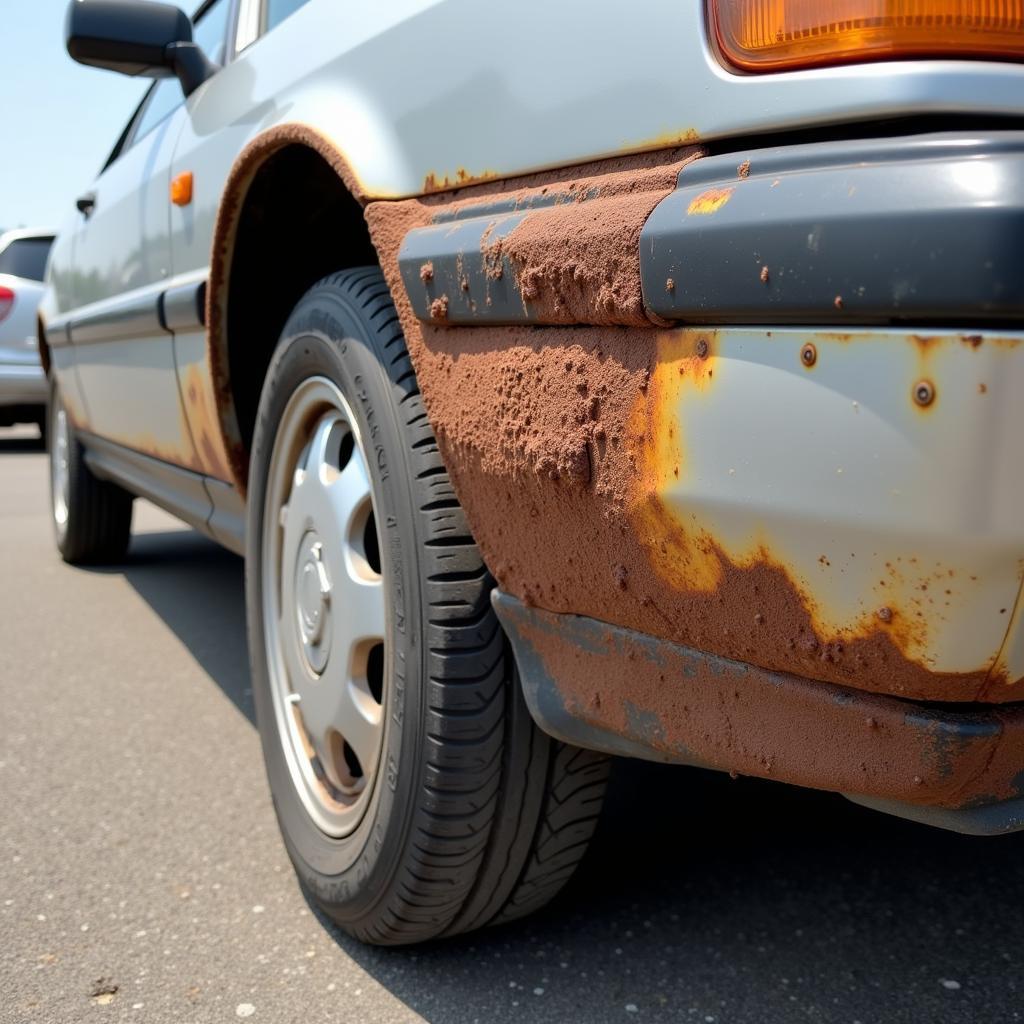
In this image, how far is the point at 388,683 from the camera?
152 centimetres

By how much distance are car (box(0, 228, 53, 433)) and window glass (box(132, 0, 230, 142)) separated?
17.0 feet

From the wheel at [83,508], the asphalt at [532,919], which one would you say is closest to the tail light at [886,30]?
the asphalt at [532,919]

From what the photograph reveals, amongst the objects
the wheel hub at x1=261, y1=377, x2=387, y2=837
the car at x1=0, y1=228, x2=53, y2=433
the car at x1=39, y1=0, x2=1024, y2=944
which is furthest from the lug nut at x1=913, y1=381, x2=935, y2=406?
the car at x1=0, y1=228, x2=53, y2=433

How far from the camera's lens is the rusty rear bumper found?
979 millimetres

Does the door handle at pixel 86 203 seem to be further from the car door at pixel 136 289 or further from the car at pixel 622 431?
the car at pixel 622 431

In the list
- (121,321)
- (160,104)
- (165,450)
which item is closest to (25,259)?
(160,104)

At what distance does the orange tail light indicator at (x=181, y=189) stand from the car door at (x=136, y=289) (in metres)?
0.08

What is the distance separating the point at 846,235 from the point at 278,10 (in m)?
1.66

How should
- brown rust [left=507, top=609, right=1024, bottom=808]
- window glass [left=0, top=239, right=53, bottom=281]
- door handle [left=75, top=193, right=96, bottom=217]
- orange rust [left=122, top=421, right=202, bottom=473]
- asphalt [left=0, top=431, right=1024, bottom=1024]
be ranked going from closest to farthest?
brown rust [left=507, top=609, right=1024, bottom=808] < asphalt [left=0, top=431, right=1024, bottom=1024] < orange rust [left=122, top=421, right=202, bottom=473] < door handle [left=75, top=193, right=96, bottom=217] < window glass [left=0, top=239, right=53, bottom=281]

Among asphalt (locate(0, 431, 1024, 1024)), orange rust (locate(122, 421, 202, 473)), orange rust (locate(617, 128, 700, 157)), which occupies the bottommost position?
asphalt (locate(0, 431, 1024, 1024))

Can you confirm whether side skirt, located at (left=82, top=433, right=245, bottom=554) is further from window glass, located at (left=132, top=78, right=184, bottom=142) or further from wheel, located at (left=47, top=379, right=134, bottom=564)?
window glass, located at (left=132, top=78, right=184, bottom=142)

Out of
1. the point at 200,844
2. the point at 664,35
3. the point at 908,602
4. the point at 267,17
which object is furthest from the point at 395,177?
the point at 200,844

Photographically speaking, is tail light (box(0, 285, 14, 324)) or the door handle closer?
the door handle

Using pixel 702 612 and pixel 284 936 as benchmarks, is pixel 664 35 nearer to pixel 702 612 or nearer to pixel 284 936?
pixel 702 612
